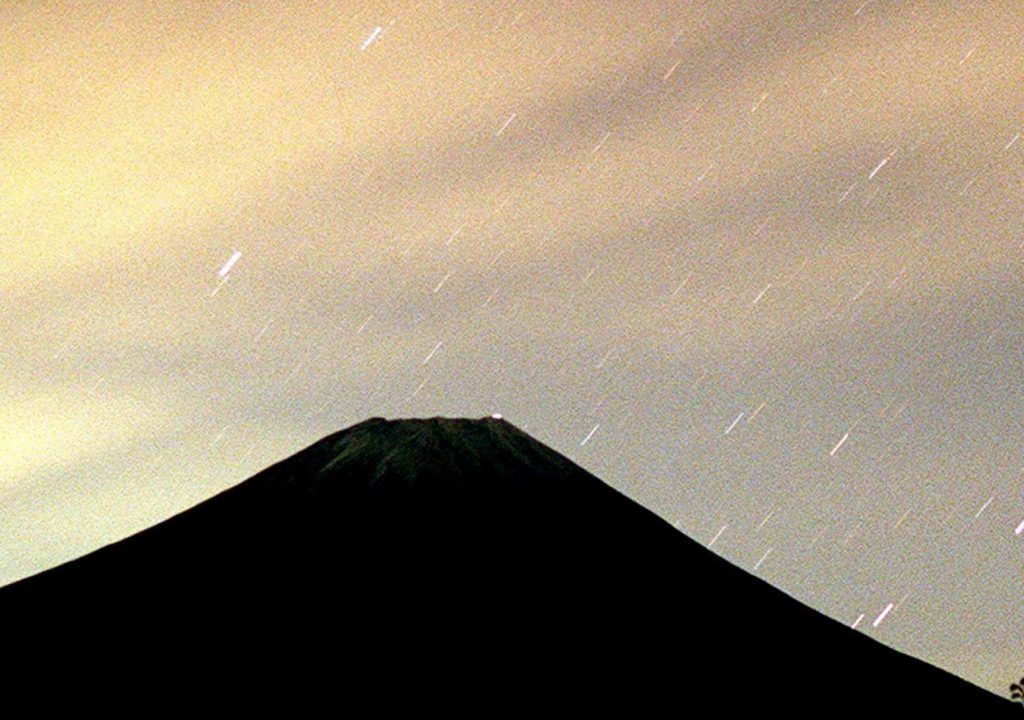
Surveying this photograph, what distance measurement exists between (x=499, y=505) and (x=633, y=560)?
1099mm

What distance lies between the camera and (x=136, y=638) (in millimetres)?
7738

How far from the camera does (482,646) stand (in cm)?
752

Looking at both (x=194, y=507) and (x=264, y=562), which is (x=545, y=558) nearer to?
(x=264, y=562)

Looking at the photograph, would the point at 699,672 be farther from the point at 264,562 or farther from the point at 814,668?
the point at 264,562

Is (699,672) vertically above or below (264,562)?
below

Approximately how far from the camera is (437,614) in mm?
7824

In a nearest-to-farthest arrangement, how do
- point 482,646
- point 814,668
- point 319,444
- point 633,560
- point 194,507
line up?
point 482,646, point 814,668, point 633,560, point 194,507, point 319,444

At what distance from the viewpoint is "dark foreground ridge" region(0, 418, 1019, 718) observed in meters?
7.27

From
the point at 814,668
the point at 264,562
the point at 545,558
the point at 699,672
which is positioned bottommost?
the point at 814,668

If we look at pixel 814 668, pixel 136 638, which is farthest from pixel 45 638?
pixel 814 668

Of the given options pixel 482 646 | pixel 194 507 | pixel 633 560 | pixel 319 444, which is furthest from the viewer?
pixel 319 444

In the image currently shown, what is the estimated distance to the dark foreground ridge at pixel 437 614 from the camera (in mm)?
7273

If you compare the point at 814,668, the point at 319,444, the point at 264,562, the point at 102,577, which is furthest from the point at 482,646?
the point at 319,444

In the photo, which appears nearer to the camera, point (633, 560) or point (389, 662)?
point (389, 662)
